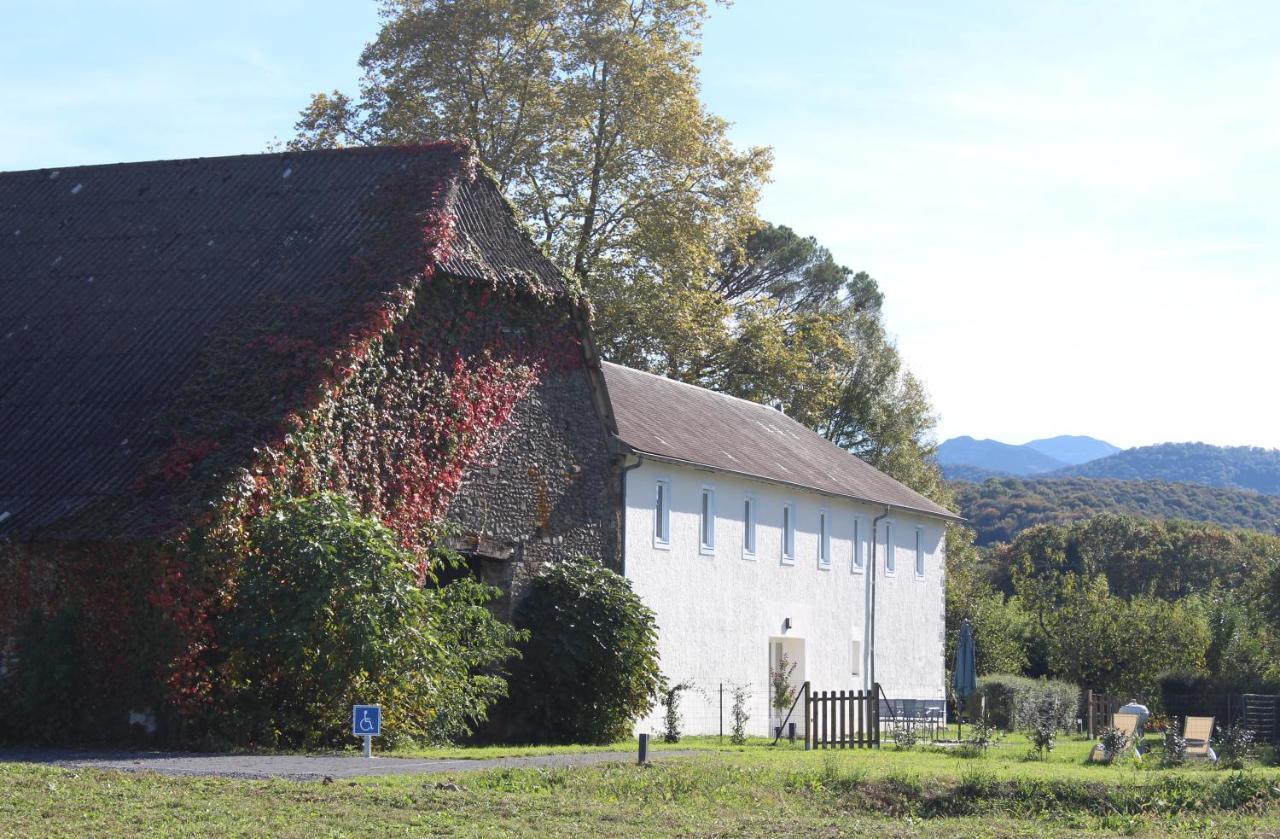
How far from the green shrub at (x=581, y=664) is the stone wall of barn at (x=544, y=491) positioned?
0.63 m

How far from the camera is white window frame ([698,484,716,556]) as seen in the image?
106ft

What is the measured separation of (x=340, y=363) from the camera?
72.5ft

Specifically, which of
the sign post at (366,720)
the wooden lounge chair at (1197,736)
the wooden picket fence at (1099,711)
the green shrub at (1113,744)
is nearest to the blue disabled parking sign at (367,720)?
the sign post at (366,720)

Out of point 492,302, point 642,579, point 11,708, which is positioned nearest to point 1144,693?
point 642,579

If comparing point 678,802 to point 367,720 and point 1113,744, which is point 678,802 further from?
point 1113,744

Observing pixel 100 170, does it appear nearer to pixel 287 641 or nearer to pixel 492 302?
pixel 492 302

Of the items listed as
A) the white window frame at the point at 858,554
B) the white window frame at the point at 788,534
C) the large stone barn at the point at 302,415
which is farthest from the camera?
the white window frame at the point at 858,554

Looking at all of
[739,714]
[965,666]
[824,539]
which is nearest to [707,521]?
[739,714]

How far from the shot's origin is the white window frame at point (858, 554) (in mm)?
38844

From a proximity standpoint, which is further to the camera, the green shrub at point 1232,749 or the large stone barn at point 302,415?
the green shrub at point 1232,749

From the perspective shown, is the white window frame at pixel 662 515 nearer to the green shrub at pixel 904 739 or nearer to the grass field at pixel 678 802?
the green shrub at pixel 904 739

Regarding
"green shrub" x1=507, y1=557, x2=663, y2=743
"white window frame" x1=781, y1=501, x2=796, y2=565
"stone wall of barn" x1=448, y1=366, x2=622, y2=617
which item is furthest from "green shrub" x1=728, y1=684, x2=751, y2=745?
"white window frame" x1=781, y1=501, x2=796, y2=565

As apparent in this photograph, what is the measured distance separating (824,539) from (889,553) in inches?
169

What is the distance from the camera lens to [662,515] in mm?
31000
